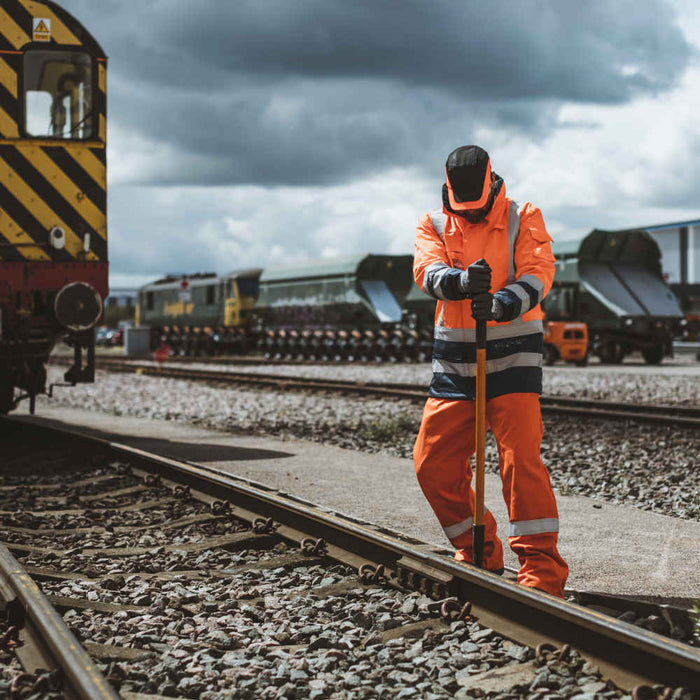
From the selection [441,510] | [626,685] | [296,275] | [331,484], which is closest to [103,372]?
[296,275]

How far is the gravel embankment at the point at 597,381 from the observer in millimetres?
14541

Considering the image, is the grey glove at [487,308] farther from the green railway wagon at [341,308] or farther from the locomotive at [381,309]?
the green railway wagon at [341,308]

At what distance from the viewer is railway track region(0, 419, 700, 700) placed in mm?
2854

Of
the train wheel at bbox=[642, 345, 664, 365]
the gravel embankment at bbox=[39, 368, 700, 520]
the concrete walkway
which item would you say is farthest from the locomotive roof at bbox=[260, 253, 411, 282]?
the concrete walkway

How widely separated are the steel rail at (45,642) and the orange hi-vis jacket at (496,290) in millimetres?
1762

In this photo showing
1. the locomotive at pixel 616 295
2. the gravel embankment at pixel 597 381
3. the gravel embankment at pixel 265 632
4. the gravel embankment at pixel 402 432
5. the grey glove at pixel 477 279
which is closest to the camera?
the gravel embankment at pixel 265 632

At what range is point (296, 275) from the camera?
3091 centimetres

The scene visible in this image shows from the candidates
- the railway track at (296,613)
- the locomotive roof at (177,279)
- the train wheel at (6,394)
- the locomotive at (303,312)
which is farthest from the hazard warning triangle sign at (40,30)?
the locomotive roof at (177,279)

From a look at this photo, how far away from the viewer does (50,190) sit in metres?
8.41

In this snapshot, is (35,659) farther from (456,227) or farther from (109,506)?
(109,506)

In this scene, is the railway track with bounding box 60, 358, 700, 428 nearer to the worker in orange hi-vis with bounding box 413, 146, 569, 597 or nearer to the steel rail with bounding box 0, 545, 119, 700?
the worker in orange hi-vis with bounding box 413, 146, 569, 597

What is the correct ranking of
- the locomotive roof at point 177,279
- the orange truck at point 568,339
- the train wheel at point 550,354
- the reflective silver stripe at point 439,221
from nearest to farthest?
the reflective silver stripe at point 439,221 < the orange truck at point 568,339 < the train wheel at point 550,354 < the locomotive roof at point 177,279

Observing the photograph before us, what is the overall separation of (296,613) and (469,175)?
72.3 inches

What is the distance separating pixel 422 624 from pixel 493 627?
26 centimetres
